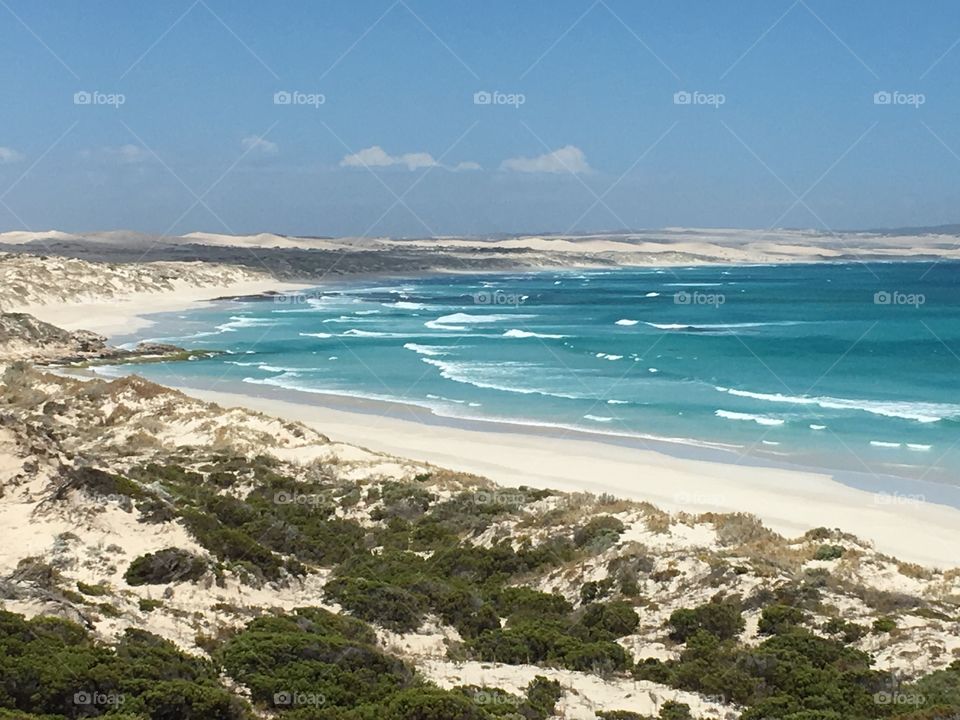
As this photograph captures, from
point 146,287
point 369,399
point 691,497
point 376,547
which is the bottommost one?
point 376,547

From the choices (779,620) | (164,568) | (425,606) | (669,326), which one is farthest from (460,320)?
(779,620)

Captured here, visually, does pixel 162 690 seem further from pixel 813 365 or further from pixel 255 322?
pixel 255 322

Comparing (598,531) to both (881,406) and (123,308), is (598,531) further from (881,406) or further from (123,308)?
(123,308)

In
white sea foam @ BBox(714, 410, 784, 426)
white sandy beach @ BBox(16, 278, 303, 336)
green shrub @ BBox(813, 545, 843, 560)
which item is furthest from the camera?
white sandy beach @ BBox(16, 278, 303, 336)

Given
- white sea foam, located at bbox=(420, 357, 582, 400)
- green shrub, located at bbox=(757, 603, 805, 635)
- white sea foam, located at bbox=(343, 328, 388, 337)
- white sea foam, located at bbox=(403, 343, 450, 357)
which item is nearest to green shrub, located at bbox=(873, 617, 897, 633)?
green shrub, located at bbox=(757, 603, 805, 635)

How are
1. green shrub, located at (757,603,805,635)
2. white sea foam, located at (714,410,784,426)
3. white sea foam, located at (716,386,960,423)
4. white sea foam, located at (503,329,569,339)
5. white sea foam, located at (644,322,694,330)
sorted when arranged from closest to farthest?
green shrub, located at (757,603,805,635) < white sea foam, located at (714,410,784,426) < white sea foam, located at (716,386,960,423) < white sea foam, located at (503,329,569,339) < white sea foam, located at (644,322,694,330)

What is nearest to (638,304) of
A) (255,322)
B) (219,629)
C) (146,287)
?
(255,322)

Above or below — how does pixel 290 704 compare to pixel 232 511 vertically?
below

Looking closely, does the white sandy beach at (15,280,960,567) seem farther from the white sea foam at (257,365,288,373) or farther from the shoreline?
the white sea foam at (257,365,288,373)
